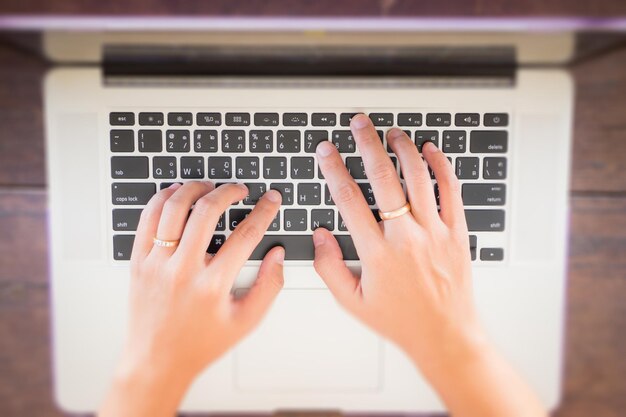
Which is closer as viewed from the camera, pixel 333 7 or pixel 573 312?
pixel 333 7

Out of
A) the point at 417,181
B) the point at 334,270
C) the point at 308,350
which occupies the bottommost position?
the point at 308,350

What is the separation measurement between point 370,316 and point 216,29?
1.22 ft

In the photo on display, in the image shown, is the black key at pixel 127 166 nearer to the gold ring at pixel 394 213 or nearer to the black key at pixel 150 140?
the black key at pixel 150 140

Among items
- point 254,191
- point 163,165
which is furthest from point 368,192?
point 163,165

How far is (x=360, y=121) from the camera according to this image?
0.52 meters

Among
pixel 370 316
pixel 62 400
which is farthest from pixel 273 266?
pixel 62 400

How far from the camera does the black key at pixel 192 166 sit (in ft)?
1.75

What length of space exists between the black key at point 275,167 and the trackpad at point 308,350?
15 centimetres

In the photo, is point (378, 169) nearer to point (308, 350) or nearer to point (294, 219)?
point (294, 219)

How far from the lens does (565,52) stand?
0.54 metres

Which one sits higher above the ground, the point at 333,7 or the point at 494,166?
the point at 333,7

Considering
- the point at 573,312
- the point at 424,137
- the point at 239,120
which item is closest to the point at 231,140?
the point at 239,120

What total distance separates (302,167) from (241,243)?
4.5 inches

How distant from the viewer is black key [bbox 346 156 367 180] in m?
0.53
